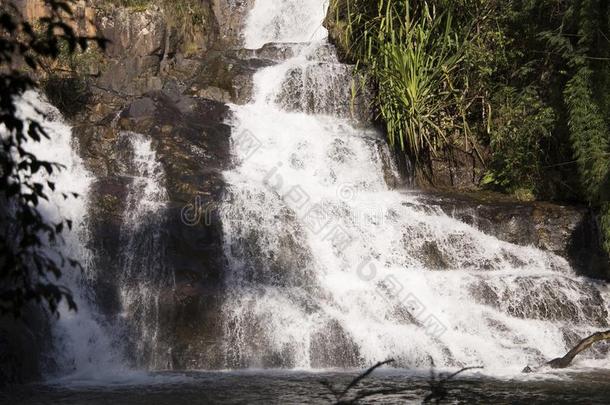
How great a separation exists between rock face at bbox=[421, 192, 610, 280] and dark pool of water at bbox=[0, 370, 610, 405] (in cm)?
310

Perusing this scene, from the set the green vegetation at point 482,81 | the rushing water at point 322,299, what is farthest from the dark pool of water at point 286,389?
the green vegetation at point 482,81

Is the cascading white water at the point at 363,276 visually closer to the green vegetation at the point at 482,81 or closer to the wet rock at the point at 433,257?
the wet rock at the point at 433,257

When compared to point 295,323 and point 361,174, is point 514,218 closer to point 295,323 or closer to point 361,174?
point 361,174

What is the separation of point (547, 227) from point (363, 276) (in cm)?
303

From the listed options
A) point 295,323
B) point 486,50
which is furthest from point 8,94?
point 486,50

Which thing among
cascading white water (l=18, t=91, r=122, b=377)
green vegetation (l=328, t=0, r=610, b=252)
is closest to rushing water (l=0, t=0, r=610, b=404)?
cascading white water (l=18, t=91, r=122, b=377)

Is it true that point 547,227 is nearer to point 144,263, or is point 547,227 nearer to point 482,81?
point 482,81

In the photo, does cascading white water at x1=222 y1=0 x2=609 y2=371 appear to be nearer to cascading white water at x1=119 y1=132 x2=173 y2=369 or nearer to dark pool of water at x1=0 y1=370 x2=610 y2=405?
dark pool of water at x1=0 y1=370 x2=610 y2=405

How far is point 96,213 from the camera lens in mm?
10078

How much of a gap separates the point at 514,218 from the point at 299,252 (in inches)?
133

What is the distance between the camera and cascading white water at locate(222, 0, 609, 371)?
8.55 m

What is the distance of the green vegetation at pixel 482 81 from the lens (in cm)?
1211

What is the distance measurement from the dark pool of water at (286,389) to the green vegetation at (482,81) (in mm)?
5052

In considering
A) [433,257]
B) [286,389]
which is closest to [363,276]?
[433,257]
